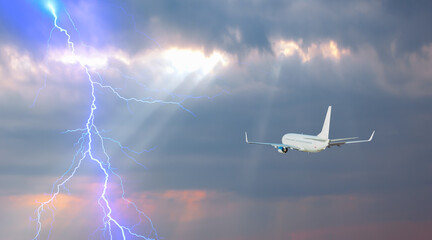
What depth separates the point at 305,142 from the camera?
7531 cm

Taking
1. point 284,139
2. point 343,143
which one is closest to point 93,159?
point 284,139

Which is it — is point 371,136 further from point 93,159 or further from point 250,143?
point 93,159

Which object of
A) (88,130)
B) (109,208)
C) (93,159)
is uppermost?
(88,130)

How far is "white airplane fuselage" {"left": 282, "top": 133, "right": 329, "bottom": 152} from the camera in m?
71.5

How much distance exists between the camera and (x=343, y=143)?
232 ft

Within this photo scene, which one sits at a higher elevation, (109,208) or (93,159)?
(93,159)

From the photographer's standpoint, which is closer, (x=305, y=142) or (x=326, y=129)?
(x=326, y=129)

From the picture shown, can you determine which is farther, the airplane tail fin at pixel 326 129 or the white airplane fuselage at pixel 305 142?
the airplane tail fin at pixel 326 129

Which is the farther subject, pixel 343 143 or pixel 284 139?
pixel 284 139

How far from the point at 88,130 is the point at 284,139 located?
103 feet

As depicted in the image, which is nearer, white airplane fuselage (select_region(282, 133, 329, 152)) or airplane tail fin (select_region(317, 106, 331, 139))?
white airplane fuselage (select_region(282, 133, 329, 152))

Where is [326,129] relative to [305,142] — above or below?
above

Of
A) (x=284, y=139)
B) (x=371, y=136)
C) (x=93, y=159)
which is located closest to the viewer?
(x=371, y=136)

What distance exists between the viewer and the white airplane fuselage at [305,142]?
2815 inches
